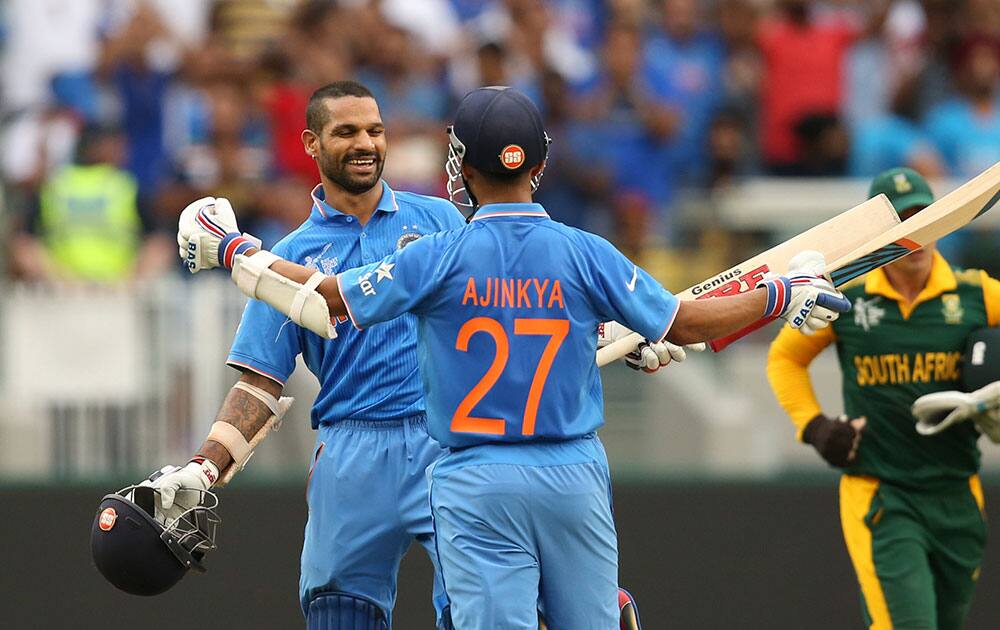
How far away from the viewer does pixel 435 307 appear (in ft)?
16.2

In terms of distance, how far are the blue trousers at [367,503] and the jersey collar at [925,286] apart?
80.8 inches

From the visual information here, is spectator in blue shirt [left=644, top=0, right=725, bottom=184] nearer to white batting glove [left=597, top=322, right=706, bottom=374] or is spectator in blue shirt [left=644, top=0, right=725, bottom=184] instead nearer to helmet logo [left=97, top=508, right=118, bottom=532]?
white batting glove [left=597, top=322, right=706, bottom=374]

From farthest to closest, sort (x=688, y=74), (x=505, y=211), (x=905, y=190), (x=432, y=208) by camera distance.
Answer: (x=688, y=74), (x=905, y=190), (x=432, y=208), (x=505, y=211)

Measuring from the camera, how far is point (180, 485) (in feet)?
18.1

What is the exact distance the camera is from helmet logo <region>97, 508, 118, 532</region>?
5.50m

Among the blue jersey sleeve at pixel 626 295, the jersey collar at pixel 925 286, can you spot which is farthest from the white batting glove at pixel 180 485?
the jersey collar at pixel 925 286

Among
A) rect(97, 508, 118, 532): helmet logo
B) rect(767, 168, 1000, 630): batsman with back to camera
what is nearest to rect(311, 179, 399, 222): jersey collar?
rect(97, 508, 118, 532): helmet logo

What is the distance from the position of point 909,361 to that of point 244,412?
268 cm

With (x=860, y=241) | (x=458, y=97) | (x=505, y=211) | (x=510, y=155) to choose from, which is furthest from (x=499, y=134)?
(x=458, y=97)

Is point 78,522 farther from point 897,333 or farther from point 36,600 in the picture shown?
point 897,333

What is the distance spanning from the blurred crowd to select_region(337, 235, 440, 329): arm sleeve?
5.82 m

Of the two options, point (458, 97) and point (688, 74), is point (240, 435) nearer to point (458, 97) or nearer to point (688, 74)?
point (458, 97)

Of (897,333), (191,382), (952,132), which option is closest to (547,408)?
(897,333)

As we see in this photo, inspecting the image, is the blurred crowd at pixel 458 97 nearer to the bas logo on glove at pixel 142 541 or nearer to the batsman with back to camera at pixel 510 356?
the bas logo on glove at pixel 142 541
